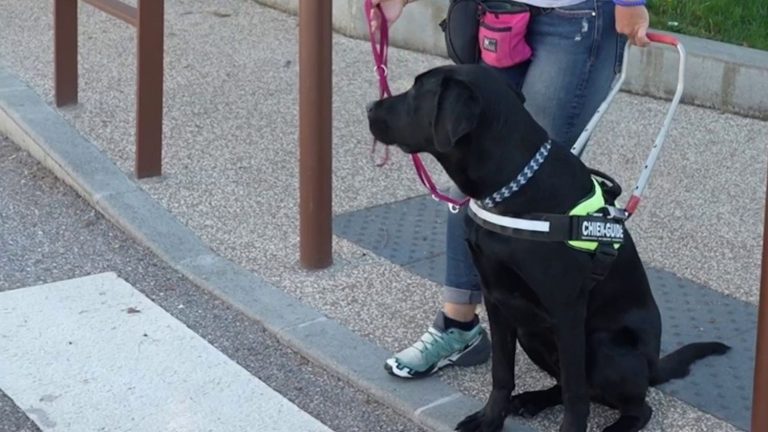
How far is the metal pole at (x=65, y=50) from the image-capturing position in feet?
20.6

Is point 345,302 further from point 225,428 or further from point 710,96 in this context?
point 710,96

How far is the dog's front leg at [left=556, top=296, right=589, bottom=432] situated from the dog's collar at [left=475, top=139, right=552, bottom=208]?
1.10 feet

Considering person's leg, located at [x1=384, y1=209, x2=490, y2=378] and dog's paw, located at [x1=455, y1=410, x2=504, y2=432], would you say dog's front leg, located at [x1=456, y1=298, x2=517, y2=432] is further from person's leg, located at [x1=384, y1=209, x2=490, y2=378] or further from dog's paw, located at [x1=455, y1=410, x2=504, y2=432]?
person's leg, located at [x1=384, y1=209, x2=490, y2=378]

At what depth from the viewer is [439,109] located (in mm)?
3307

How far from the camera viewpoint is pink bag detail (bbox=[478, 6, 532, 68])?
12.0ft

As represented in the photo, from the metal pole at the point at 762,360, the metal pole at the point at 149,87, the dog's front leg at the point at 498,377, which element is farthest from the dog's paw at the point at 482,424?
the metal pole at the point at 149,87

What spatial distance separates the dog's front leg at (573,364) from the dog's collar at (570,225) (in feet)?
0.58

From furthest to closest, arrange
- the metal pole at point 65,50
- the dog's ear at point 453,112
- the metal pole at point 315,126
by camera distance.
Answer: the metal pole at point 65,50 < the metal pole at point 315,126 < the dog's ear at point 453,112

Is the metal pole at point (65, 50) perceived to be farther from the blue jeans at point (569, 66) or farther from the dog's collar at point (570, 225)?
the dog's collar at point (570, 225)

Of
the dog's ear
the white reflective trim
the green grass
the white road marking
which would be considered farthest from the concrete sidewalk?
the dog's ear

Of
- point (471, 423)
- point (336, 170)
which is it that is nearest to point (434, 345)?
point (471, 423)

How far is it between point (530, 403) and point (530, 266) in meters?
0.63

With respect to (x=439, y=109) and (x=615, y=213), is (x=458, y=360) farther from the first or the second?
(x=439, y=109)

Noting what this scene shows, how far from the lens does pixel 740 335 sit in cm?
432
